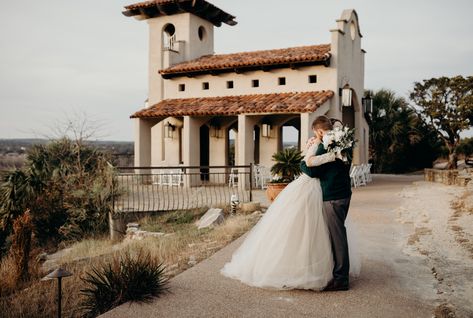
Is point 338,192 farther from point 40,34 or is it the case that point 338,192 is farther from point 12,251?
point 40,34

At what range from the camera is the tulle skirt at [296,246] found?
4805mm

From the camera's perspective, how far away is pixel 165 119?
2153cm

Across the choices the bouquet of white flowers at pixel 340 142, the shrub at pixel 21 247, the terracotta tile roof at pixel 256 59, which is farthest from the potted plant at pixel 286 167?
the terracotta tile roof at pixel 256 59

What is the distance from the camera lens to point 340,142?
15.4 feet

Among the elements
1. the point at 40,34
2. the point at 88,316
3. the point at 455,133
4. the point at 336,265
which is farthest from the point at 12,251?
the point at 455,133

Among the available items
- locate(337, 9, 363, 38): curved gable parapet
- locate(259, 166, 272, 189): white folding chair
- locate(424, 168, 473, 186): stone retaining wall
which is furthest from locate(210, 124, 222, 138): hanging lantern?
locate(424, 168, 473, 186): stone retaining wall

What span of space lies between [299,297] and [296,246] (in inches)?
20.8

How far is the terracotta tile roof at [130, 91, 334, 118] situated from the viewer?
16234mm

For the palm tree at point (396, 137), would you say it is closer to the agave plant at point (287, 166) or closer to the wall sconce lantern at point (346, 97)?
the wall sconce lantern at point (346, 97)

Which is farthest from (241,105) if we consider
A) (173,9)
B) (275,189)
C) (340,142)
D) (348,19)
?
(340,142)

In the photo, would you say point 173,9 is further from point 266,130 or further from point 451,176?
point 451,176

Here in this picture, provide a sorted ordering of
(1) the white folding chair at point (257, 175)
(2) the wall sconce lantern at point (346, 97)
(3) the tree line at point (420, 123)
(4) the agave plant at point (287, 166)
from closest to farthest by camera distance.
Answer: (4) the agave plant at point (287, 166), (1) the white folding chair at point (257, 175), (2) the wall sconce lantern at point (346, 97), (3) the tree line at point (420, 123)

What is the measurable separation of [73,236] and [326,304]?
895 centimetres

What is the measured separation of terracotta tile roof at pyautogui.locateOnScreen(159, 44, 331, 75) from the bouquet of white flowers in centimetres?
1276
